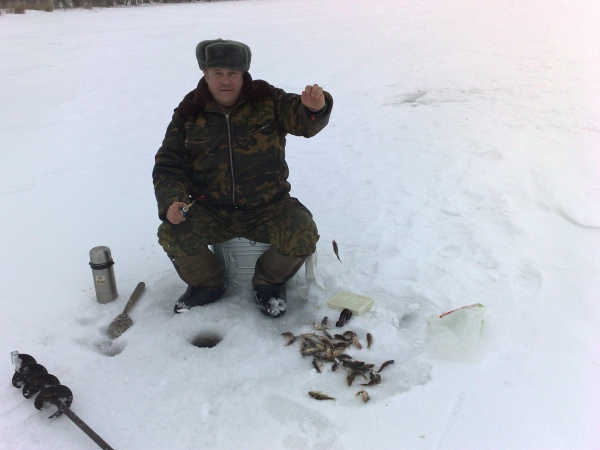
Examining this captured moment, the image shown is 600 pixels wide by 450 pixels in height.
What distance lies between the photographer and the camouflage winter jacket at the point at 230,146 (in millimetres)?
3244

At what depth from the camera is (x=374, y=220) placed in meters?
4.59

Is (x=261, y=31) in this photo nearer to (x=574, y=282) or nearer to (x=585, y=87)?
(x=585, y=87)

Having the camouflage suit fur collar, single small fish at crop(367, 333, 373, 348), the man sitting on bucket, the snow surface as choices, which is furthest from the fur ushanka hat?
single small fish at crop(367, 333, 373, 348)

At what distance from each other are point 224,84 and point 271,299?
140 centimetres

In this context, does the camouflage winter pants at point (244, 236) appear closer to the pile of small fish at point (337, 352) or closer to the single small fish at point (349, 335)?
the pile of small fish at point (337, 352)

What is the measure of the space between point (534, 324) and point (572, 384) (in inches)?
20.2

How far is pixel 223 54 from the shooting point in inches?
122

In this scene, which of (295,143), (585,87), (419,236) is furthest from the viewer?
(585,87)

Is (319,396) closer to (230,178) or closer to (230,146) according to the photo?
(230,178)

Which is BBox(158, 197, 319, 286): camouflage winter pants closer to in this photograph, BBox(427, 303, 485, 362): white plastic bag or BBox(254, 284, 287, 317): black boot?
BBox(254, 284, 287, 317): black boot

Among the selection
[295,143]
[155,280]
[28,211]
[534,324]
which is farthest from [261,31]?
[534,324]

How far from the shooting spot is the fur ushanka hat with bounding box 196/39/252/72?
10.1 feet

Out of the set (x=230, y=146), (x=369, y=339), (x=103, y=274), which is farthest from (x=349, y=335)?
(x=103, y=274)

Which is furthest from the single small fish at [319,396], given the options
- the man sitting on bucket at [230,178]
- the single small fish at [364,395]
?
the man sitting on bucket at [230,178]
